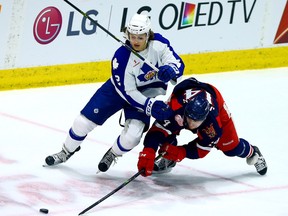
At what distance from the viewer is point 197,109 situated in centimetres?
471

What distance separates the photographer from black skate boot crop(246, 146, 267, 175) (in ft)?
17.3

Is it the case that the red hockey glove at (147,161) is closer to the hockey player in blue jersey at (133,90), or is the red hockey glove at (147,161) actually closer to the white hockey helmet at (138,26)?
the hockey player in blue jersey at (133,90)

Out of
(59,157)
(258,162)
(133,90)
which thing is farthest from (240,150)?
(59,157)

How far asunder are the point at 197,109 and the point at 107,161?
68cm

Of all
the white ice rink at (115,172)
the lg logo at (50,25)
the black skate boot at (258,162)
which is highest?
the lg logo at (50,25)

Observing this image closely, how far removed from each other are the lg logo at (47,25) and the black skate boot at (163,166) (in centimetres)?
171

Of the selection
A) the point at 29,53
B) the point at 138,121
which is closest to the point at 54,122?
the point at 29,53

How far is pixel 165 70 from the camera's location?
486cm

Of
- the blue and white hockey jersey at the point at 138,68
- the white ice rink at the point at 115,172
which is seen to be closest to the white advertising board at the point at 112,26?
the white ice rink at the point at 115,172

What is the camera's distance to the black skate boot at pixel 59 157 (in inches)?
206

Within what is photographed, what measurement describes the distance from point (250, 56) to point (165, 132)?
2.65 meters

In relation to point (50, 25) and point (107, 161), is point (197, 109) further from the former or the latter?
point (50, 25)

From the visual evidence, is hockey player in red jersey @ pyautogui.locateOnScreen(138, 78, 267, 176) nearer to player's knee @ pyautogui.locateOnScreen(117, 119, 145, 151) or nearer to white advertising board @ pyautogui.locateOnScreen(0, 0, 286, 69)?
player's knee @ pyautogui.locateOnScreen(117, 119, 145, 151)

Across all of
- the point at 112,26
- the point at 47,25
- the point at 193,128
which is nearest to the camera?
the point at 193,128
